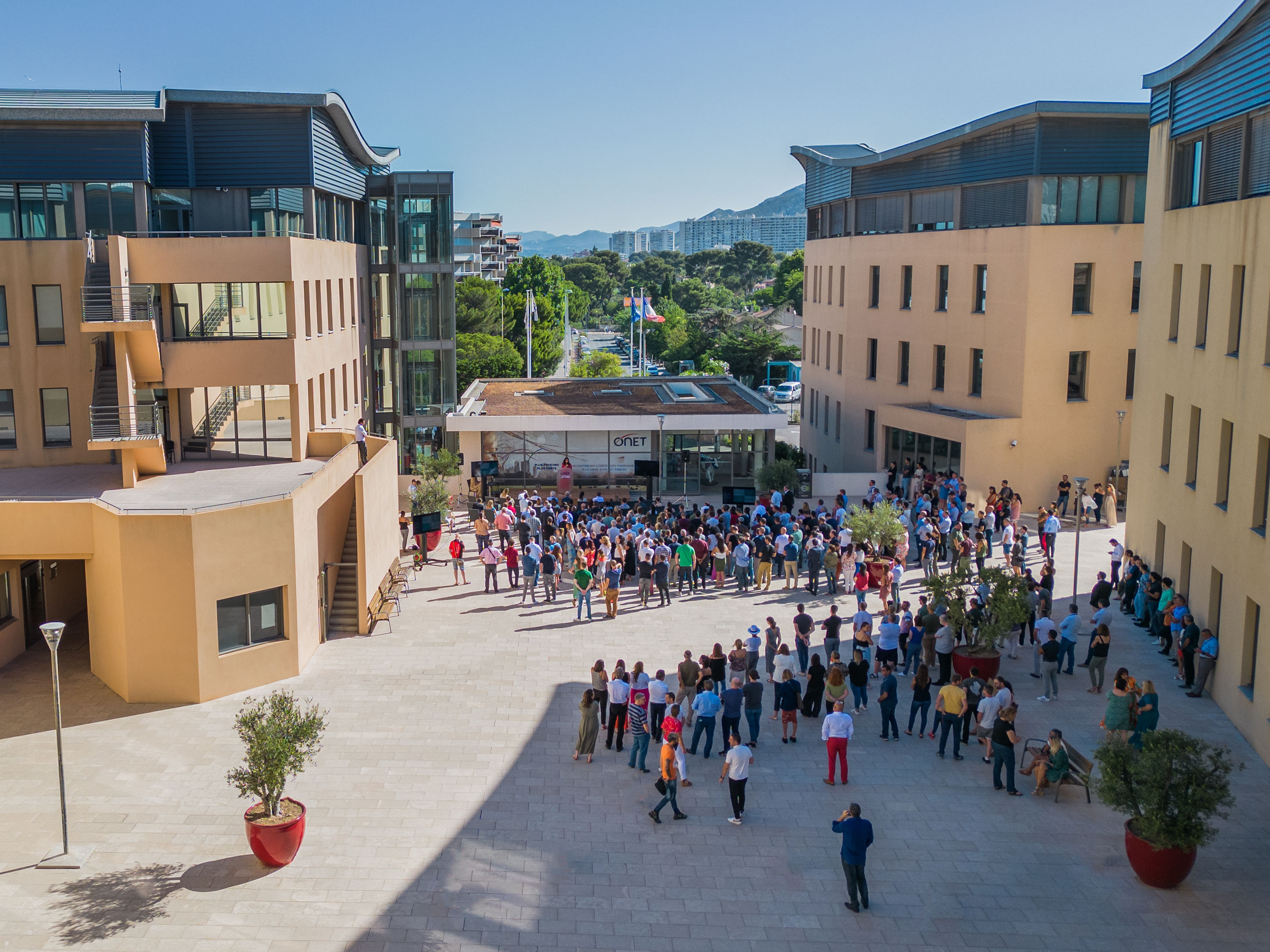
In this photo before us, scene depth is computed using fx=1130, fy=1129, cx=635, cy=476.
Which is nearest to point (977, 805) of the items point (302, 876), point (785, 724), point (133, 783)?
point (785, 724)

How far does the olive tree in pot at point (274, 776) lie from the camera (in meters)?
14.5

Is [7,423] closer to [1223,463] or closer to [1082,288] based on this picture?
[1223,463]

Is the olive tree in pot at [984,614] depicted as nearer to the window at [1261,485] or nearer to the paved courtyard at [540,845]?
the paved courtyard at [540,845]

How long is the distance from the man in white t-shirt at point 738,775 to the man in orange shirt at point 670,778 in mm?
Answer: 712

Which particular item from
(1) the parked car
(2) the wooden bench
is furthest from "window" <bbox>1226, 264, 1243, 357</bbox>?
(1) the parked car

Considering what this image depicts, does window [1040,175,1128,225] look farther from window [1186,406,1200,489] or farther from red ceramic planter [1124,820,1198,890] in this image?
red ceramic planter [1124,820,1198,890]

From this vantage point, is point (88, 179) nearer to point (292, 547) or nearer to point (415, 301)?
point (292, 547)

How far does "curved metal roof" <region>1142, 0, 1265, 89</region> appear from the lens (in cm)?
1980

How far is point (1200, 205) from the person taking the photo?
76.6ft

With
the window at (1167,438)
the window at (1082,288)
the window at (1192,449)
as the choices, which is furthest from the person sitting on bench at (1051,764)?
the window at (1082,288)

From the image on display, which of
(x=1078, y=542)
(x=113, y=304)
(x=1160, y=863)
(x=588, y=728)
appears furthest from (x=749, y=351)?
(x=1160, y=863)

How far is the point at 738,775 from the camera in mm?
15578

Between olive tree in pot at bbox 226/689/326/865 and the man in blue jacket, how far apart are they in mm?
6929

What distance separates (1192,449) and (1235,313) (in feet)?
11.9
